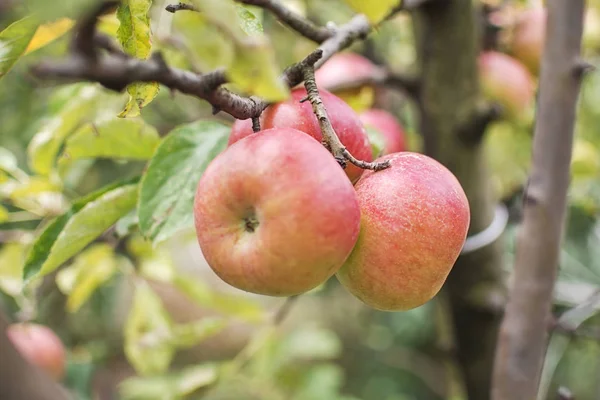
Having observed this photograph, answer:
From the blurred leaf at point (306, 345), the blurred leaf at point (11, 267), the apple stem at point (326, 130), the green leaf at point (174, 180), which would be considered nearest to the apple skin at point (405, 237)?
the apple stem at point (326, 130)

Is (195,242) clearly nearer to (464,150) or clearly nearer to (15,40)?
(464,150)

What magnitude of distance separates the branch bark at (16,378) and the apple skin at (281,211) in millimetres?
100

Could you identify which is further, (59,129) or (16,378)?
(59,129)

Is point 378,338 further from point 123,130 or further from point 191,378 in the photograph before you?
point 123,130

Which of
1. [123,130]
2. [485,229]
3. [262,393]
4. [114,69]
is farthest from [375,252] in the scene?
[262,393]

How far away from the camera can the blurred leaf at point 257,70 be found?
0.83 ft

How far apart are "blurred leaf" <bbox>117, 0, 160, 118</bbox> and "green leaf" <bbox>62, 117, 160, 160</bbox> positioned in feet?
0.53

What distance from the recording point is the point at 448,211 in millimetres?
363

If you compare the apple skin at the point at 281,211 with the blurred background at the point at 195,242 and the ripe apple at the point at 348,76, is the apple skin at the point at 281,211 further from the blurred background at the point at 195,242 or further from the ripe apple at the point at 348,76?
the ripe apple at the point at 348,76

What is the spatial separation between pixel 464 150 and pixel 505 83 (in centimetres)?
16

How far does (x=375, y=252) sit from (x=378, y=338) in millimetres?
1407

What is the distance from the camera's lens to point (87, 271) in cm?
83

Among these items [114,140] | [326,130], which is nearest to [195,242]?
[114,140]

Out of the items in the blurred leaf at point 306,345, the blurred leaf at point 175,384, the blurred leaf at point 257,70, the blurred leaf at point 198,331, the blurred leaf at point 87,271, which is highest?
the blurred leaf at point 257,70
